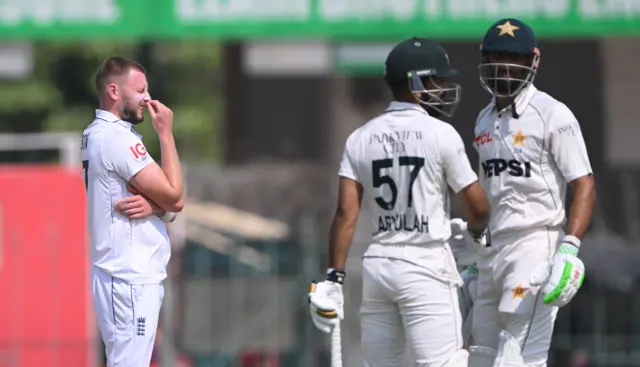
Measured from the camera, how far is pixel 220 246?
15.8 m

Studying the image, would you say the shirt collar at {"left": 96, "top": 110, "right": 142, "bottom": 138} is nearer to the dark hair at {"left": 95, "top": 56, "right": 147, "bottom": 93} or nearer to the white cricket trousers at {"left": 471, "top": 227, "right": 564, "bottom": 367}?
the dark hair at {"left": 95, "top": 56, "right": 147, "bottom": 93}

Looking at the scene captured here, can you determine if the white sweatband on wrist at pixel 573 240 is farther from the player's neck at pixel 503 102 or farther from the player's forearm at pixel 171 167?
the player's forearm at pixel 171 167

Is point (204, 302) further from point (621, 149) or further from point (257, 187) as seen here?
point (621, 149)

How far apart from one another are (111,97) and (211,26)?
5.90m

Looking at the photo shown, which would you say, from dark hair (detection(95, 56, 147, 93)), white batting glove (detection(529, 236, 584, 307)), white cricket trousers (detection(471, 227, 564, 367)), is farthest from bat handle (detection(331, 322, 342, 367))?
dark hair (detection(95, 56, 147, 93))

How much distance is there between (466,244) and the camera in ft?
26.5

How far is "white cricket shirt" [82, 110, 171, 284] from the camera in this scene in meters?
7.10

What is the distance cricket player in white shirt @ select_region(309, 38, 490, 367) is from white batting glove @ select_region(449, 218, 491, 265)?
1.3 inches

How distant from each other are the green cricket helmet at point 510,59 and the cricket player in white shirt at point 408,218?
9.3 inches

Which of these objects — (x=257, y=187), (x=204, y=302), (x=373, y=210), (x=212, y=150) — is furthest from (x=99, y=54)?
(x=373, y=210)

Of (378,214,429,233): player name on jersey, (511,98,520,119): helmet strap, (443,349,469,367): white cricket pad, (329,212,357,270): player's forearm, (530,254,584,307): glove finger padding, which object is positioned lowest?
(443,349,469,367): white cricket pad

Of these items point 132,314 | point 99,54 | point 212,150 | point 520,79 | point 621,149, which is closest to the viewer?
point 132,314

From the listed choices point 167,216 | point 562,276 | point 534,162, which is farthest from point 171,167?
point 562,276

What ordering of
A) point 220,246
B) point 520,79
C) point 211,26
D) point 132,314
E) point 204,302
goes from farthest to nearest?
point 220,246
point 204,302
point 211,26
point 520,79
point 132,314
